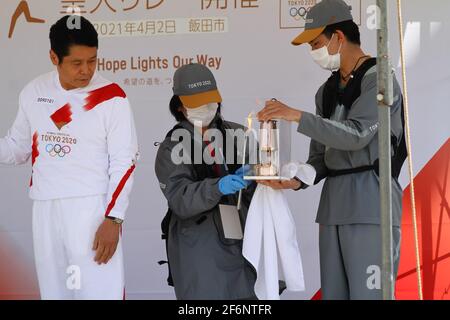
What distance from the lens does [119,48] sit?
4.67 metres

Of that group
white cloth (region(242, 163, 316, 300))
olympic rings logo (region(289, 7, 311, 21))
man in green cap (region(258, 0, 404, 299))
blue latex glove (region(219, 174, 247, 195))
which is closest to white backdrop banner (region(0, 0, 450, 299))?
olympic rings logo (region(289, 7, 311, 21))

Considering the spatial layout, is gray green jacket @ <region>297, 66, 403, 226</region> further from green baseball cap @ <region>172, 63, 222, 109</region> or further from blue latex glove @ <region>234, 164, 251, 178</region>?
green baseball cap @ <region>172, 63, 222, 109</region>

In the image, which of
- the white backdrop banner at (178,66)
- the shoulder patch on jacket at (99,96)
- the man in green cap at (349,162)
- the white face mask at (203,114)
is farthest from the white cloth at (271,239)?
the white backdrop banner at (178,66)

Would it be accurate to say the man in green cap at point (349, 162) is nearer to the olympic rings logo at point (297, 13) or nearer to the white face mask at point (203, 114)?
the white face mask at point (203, 114)

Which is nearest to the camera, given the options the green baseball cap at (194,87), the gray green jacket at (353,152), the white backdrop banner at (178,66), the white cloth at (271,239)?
the gray green jacket at (353,152)

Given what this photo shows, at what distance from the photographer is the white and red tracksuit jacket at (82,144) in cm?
366

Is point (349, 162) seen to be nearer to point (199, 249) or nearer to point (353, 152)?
point (353, 152)

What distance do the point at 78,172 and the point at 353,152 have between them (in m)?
1.03

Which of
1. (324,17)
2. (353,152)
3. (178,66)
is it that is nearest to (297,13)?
(178,66)

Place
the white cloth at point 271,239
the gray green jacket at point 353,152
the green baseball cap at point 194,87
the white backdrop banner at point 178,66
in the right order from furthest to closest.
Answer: the white backdrop banner at point 178,66, the green baseball cap at point 194,87, the white cloth at point 271,239, the gray green jacket at point 353,152

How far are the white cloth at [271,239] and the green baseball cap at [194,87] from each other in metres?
0.39

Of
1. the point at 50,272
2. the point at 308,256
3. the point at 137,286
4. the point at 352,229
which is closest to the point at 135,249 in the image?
the point at 137,286

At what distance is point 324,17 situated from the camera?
3648mm

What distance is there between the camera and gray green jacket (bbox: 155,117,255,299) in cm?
365
